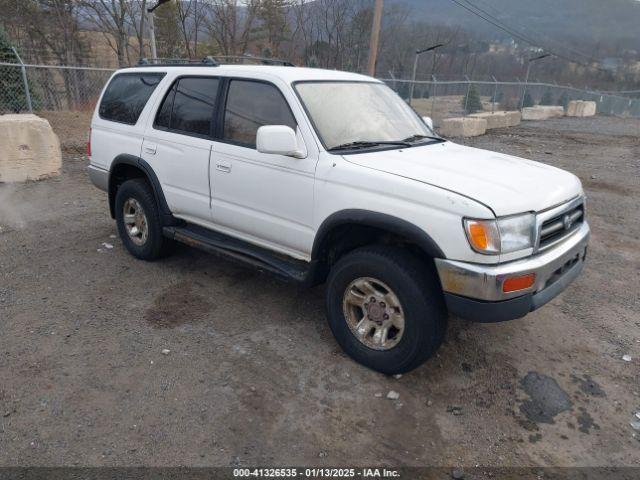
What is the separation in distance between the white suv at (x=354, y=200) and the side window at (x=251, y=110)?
1cm

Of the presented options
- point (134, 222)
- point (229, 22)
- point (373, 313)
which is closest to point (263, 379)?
point (373, 313)

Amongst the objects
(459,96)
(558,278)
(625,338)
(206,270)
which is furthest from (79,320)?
(459,96)

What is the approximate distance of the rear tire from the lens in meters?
4.73

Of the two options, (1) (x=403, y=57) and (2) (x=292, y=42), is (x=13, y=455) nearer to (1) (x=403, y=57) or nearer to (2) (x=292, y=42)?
(2) (x=292, y=42)

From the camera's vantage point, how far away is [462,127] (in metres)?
15.5

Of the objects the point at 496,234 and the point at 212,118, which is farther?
the point at 212,118

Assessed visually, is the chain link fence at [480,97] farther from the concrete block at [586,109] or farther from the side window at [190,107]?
the side window at [190,107]

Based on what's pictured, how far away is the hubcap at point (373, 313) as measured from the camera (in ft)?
10.5

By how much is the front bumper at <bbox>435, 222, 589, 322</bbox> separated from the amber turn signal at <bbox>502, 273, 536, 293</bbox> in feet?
0.07

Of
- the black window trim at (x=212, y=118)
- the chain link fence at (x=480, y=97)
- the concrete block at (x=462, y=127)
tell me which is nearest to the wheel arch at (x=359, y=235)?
the black window trim at (x=212, y=118)

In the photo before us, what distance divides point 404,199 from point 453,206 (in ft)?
1.02

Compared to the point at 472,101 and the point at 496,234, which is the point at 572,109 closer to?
the point at 472,101

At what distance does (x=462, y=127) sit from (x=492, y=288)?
1376 cm

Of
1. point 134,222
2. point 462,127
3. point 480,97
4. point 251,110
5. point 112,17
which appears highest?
point 112,17
